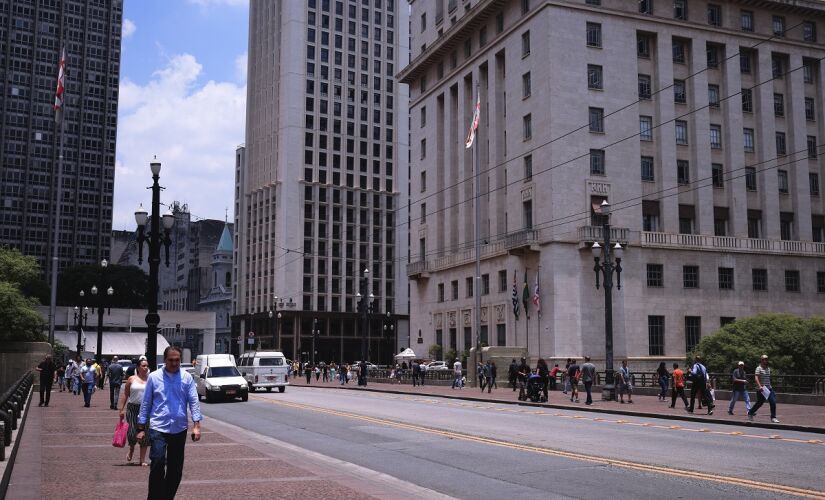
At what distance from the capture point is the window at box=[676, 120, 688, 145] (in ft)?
198

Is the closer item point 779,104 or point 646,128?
point 646,128

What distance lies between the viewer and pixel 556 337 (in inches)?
2146

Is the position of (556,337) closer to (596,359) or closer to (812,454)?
(596,359)

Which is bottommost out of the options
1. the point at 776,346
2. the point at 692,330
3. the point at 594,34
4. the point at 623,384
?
the point at 623,384

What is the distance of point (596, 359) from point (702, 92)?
72.9 ft

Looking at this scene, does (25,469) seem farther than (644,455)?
No

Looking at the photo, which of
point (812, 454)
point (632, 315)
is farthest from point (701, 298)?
point (812, 454)

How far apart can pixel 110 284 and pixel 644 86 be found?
80.0 meters

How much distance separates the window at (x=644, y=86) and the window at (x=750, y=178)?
394 inches

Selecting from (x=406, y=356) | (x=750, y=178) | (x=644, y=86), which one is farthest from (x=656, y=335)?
(x=406, y=356)

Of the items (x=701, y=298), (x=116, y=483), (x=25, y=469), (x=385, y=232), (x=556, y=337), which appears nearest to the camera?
(x=116, y=483)

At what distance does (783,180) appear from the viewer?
2485 inches

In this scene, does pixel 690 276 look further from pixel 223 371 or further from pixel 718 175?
pixel 223 371

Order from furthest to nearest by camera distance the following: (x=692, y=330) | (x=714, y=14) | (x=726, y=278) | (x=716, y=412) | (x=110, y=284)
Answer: (x=110, y=284) → (x=714, y=14) → (x=726, y=278) → (x=692, y=330) → (x=716, y=412)
